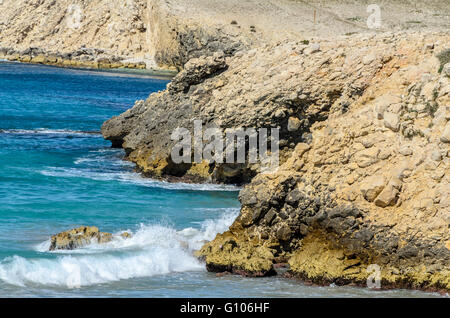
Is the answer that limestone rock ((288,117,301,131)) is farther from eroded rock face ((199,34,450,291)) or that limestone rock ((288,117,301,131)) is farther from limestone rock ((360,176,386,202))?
limestone rock ((360,176,386,202))

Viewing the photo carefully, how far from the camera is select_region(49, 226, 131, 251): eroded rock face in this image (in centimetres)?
1380

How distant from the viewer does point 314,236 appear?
12812 millimetres

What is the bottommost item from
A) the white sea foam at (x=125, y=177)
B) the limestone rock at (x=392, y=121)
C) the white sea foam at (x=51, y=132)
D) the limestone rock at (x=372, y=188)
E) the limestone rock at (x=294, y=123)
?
the white sea foam at (x=125, y=177)

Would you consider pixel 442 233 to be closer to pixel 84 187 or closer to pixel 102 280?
pixel 102 280

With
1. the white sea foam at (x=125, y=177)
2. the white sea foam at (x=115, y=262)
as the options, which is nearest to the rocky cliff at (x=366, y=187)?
the white sea foam at (x=115, y=262)

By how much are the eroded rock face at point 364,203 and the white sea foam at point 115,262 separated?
732 millimetres

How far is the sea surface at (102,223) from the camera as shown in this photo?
1173 cm

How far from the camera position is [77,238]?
13992mm

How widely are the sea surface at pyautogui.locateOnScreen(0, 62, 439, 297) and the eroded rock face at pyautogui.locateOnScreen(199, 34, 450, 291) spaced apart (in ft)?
1.59

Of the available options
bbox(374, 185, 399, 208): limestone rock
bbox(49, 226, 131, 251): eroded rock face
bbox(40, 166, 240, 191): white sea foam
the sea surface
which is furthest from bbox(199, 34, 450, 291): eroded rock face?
bbox(40, 166, 240, 191): white sea foam

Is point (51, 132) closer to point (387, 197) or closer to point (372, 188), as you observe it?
point (372, 188)

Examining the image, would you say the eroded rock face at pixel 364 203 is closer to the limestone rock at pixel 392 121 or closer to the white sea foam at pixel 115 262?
the limestone rock at pixel 392 121

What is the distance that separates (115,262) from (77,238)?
4.62 feet

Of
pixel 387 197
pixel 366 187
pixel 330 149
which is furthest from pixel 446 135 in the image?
pixel 330 149
